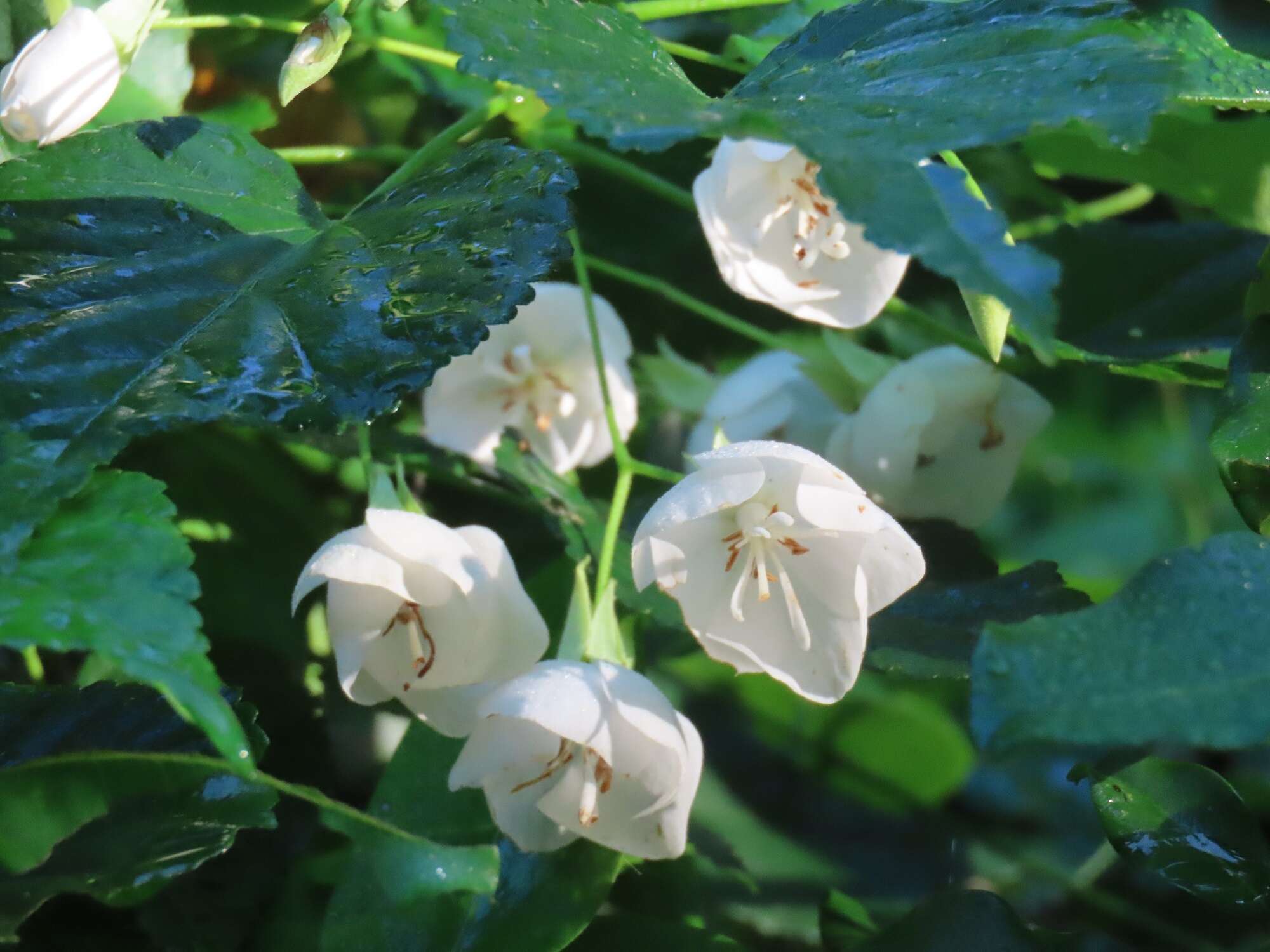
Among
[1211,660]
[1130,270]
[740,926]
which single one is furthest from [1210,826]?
[1130,270]

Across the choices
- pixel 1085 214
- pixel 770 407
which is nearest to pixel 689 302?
pixel 770 407

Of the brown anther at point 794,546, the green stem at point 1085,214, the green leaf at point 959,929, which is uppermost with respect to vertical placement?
the brown anther at point 794,546

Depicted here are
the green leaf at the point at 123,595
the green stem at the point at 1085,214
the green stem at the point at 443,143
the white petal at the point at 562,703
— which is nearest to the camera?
the green leaf at the point at 123,595

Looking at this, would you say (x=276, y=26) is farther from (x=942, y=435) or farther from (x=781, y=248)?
(x=942, y=435)

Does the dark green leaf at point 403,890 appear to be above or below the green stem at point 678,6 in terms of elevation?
below

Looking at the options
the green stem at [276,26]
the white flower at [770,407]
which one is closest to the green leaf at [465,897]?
the white flower at [770,407]

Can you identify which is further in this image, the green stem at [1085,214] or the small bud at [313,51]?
the green stem at [1085,214]

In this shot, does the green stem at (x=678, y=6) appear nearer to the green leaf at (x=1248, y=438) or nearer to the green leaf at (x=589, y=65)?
the green leaf at (x=589, y=65)
